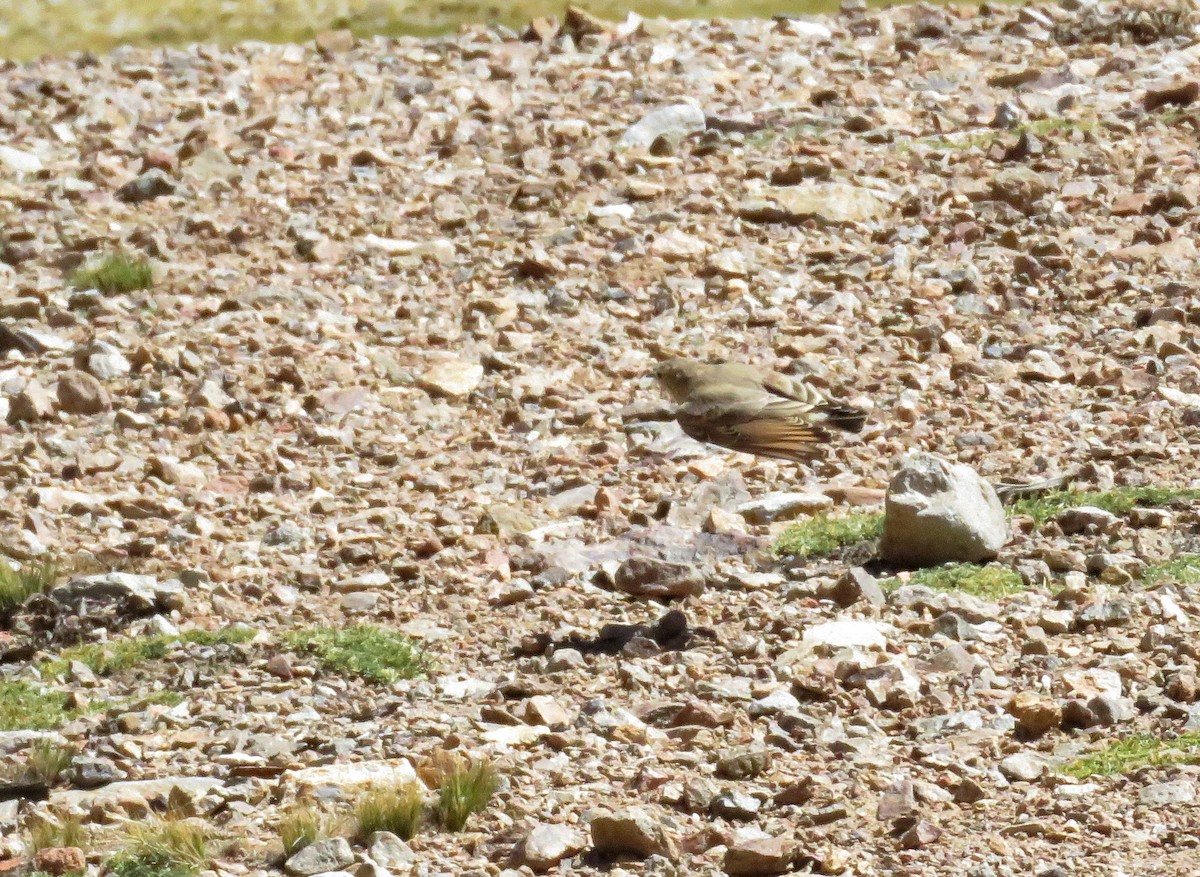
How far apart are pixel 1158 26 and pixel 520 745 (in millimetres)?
9307

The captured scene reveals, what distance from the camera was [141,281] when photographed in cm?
1018

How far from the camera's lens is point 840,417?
763cm

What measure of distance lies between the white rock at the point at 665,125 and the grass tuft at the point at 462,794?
6932 millimetres

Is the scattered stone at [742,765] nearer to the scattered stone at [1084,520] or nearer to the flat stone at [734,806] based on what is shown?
the flat stone at [734,806]

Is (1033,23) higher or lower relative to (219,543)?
higher

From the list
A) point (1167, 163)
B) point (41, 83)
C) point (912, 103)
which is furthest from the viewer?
point (41, 83)

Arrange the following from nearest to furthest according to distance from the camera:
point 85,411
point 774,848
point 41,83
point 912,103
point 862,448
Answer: point 774,848
point 862,448
point 85,411
point 912,103
point 41,83

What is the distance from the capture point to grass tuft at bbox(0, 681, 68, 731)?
6172 mm

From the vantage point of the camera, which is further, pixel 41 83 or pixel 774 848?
pixel 41 83

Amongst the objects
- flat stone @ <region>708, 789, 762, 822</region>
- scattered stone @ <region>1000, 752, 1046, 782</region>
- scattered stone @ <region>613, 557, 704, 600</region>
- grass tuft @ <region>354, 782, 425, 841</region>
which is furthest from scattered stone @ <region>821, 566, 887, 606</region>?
grass tuft @ <region>354, 782, 425, 841</region>

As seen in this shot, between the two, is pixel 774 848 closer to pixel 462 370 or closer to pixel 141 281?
pixel 462 370

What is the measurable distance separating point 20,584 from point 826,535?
113 inches

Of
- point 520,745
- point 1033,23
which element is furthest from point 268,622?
point 1033,23

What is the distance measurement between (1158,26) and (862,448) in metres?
6.35
